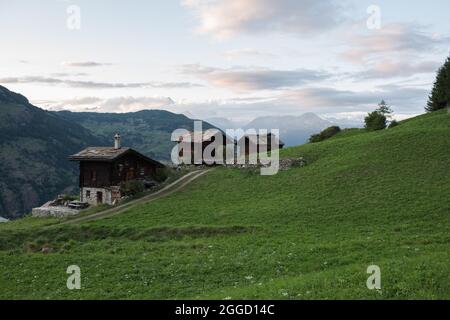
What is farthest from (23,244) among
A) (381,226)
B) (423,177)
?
(423,177)

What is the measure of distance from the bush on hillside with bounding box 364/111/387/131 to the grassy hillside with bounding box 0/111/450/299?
20.5 meters

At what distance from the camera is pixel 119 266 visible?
79.0 ft

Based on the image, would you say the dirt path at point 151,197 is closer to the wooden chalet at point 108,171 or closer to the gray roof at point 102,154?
the wooden chalet at point 108,171

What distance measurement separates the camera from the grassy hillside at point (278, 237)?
18031 mm

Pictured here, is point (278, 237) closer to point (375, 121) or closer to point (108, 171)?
point (108, 171)

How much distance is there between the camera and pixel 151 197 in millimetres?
50000

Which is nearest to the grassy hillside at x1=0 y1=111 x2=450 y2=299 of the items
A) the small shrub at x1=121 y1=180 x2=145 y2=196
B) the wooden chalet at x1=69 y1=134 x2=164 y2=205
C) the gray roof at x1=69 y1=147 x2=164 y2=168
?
the small shrub at x1=121 y1=180 x2=145 y2=196

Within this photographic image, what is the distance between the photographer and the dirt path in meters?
44.1

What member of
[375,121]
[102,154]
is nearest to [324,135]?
[375,121]

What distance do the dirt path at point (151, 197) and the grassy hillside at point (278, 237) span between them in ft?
6.45

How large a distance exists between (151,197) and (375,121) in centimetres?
4534

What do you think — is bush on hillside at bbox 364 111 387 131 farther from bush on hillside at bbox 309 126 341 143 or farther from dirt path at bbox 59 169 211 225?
dirt path at bbox 59 169 211 225

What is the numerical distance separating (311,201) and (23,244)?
24.8 m

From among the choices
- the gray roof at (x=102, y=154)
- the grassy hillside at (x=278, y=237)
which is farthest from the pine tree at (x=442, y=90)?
the gray roof at (x=102, y=154)
